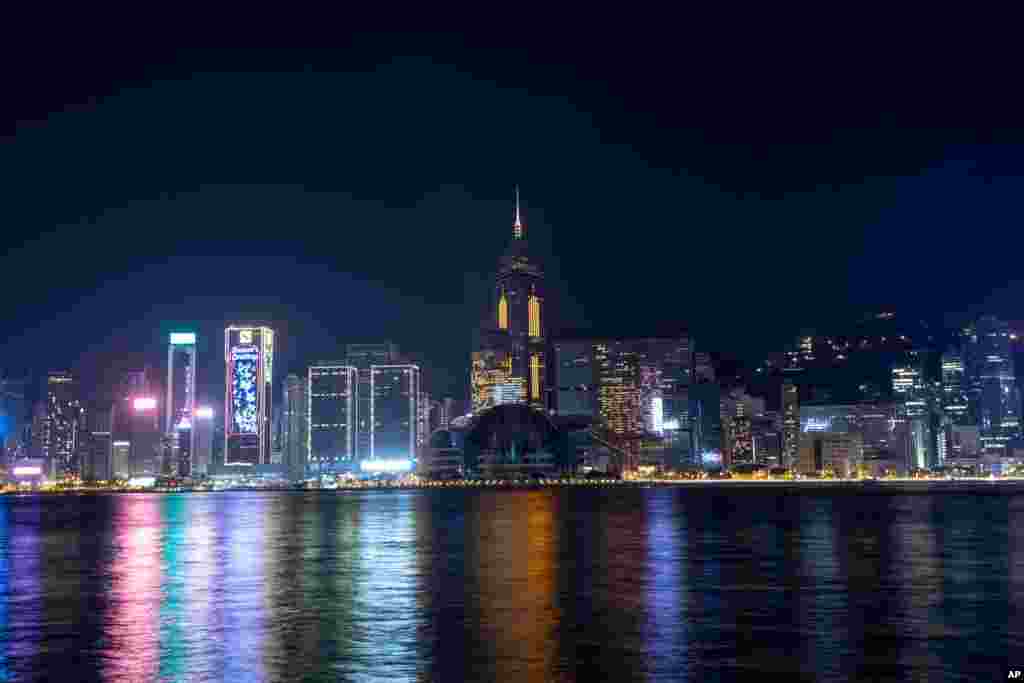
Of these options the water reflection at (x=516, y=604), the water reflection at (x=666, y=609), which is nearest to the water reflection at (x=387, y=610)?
the water reflection at (x=516, y=604)

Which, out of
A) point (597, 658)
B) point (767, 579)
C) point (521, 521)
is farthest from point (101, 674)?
point (521, 521)

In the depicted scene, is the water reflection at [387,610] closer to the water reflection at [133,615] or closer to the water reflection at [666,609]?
the water reflection at [133,615]

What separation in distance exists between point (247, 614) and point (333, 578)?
1045 centimetres

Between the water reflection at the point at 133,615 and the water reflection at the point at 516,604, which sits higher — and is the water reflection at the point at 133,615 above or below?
above

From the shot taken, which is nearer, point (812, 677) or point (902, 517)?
point (812, 677)

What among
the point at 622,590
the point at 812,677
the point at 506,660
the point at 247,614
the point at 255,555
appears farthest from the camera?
the point at 255,555

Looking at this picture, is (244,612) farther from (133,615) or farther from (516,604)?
(516,604)

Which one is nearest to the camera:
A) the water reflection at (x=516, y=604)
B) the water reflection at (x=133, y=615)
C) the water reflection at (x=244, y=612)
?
the water reflection at (x=244, y=612)

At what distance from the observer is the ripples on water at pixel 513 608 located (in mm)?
23859

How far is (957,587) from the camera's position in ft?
126

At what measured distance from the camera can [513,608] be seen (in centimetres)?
3328

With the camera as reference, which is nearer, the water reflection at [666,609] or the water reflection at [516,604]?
the water reflection at [516,604]

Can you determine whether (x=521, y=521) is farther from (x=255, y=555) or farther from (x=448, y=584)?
(x=448, y=584)

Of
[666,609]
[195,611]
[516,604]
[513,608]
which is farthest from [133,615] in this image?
[666,609]
